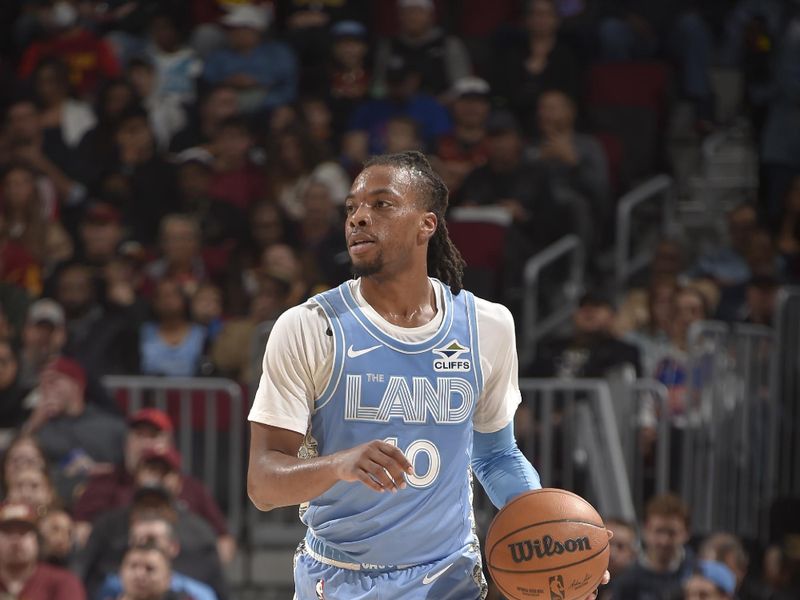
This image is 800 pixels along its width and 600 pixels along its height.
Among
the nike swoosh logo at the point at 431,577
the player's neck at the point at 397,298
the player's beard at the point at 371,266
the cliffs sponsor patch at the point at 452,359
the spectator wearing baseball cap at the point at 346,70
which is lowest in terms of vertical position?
the nike swoosh logo at the point at 431,577

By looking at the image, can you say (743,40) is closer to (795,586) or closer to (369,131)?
(369,131)

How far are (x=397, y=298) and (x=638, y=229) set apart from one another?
26.0ft

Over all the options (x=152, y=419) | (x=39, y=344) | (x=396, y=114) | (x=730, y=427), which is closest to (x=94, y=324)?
(x=39, y=344)

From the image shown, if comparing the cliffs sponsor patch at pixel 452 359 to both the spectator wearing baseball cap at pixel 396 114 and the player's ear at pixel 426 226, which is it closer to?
the player's ear at pixel 426 226

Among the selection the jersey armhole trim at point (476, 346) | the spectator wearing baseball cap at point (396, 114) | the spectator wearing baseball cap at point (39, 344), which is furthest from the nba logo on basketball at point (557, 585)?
the spectator wearing baseball cap at point (396, 114)

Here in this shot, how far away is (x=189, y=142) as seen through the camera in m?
12.2

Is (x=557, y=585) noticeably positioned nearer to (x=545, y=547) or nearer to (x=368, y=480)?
(x=545, y=547)

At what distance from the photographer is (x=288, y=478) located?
12.7ft

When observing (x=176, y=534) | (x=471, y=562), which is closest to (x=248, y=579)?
(x=176, y=534)

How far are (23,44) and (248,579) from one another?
634 cm

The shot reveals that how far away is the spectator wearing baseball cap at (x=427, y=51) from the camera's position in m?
12.3

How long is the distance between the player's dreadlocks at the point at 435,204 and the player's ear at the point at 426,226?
20 millimetres

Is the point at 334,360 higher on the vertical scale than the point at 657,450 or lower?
higher

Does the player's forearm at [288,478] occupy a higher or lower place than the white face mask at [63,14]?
lower
